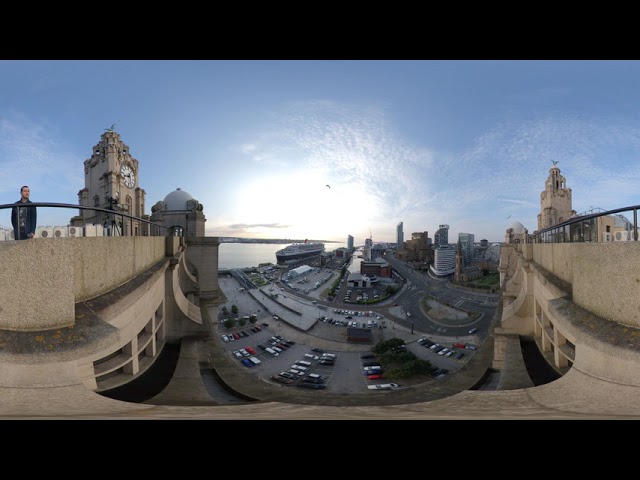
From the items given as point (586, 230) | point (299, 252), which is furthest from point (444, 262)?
point (586, 230)

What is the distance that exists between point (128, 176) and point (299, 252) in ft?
20.3

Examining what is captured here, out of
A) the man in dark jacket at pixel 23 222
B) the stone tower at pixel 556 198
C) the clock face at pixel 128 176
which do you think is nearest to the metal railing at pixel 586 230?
the stone tower at pixel 556 198

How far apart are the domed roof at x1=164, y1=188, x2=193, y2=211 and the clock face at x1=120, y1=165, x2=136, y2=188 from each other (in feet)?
2.46

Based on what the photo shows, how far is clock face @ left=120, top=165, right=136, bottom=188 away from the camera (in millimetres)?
5254

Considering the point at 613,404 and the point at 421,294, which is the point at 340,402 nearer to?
the point at 613,404

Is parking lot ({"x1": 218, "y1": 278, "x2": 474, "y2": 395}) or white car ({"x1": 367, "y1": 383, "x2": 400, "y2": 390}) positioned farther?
parking lot ({"x1": 218, "y1": 278, "x2": 474, "y2": 395})

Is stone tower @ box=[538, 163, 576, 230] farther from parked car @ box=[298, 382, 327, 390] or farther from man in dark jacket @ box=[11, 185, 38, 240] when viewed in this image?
man in dark jacket @ box=[11, 185, 38, 240]

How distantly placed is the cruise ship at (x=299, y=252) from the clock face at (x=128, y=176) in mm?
5408

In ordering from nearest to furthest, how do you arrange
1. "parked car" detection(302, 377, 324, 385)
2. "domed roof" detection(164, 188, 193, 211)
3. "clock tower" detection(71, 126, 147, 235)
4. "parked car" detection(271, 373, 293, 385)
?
"parked car" detection(302, 377, 324, 385) → "parked car" detection(271, 373, 293, 385) → "clock tower" detection(71, 126, 147, 235) → "domed roof" detection(164, 188, 193, 211)

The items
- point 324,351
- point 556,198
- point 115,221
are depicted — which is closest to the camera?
point 115,221

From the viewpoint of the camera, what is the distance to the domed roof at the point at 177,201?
5.85 metres

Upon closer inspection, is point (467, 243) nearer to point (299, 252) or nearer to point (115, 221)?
point (299, 252)

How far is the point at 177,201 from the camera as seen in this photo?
19.3 feet

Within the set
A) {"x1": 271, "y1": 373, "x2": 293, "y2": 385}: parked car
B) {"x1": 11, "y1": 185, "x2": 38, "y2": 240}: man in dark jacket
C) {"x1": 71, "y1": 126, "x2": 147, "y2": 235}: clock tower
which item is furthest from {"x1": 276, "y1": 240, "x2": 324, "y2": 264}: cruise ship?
{"x1": 11, "y1": 185, "x2": 38, "y2": 240}: man in dark jacket
